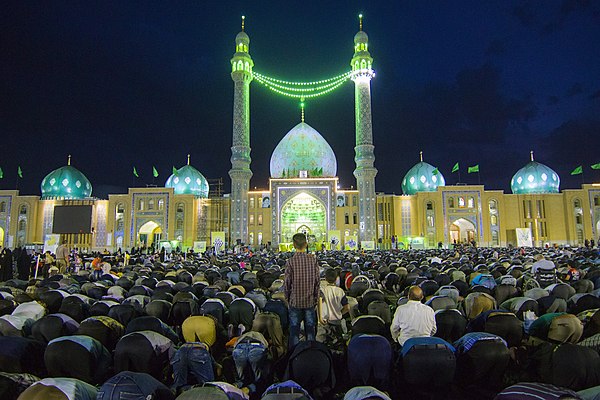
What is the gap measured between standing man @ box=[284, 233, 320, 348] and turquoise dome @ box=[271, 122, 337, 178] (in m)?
36.3

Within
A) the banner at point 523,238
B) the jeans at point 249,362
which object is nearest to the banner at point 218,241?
the banner at point 523,238

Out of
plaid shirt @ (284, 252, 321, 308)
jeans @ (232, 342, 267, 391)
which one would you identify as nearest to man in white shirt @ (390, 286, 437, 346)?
plaid shirt @ (284, 252, 321, 308)

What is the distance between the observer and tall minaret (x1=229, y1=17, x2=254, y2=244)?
128ft

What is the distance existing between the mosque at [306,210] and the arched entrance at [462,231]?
442mm

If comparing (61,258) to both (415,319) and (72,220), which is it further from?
(72,220)

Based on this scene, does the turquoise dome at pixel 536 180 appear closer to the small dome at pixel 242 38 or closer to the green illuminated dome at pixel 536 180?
the green illuminated dome at pixel 536 180

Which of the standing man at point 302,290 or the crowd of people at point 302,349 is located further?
the standing man at point 302,290

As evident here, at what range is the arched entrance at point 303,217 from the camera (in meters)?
42.3

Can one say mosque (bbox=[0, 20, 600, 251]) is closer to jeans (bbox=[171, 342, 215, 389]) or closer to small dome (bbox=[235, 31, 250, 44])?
small dome (bbox=[235, 31, 250, 44])

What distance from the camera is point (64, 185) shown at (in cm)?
4359

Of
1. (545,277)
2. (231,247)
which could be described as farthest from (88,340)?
(231,247)

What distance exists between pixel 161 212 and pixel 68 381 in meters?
39.5

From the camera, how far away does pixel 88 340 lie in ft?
15.8

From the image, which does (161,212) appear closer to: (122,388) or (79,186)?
(79,186)
